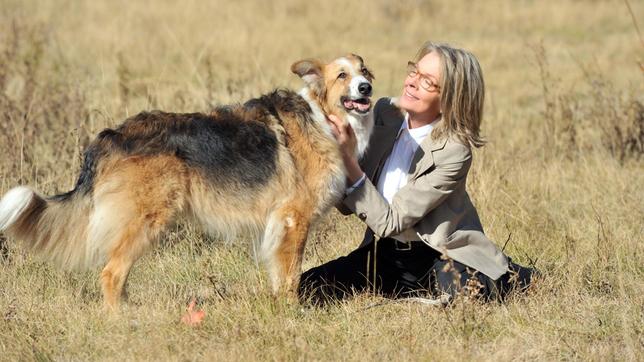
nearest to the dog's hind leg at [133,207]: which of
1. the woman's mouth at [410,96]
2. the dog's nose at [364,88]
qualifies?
the dog's nose at [364,88]

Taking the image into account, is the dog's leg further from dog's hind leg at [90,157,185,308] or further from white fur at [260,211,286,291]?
white fur at [260,211,286,291]

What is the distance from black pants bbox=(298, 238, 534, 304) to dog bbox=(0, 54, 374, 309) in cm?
36

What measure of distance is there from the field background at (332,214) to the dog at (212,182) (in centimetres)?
30

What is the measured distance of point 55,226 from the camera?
172 inches

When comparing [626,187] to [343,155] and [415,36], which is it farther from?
[415,36]

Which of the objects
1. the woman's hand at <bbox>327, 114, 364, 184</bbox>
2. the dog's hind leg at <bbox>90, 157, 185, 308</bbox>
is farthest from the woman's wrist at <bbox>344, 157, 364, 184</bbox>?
the dog's hind leg at <bbox>90, 157, 185, 308</bbox>

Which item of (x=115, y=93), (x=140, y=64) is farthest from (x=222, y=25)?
(x=115, y=93)

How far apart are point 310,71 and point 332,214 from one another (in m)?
1.54

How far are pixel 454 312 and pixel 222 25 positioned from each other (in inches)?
352

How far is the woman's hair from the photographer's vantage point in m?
4.52

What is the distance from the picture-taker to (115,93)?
28.5 ft

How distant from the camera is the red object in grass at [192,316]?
4250mm

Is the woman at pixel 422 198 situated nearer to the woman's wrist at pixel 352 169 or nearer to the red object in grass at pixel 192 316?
the woman's wrist at pixel 352 169

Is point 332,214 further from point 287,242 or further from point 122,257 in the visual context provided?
point 122,257
